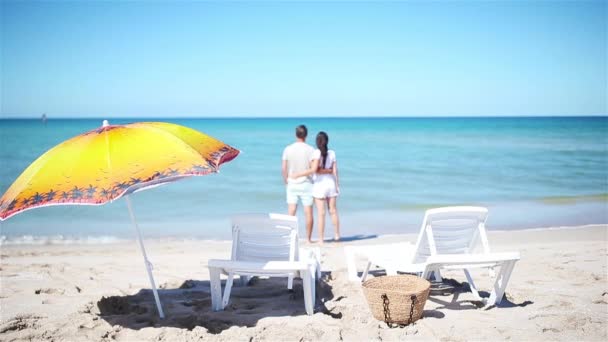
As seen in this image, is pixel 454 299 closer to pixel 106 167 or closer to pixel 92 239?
pixel 106 167

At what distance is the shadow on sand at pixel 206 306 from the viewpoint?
4625 millimetres

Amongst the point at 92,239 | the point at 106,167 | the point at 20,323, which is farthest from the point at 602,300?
the point at 92,239

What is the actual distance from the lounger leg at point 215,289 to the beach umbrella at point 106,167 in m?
1.11

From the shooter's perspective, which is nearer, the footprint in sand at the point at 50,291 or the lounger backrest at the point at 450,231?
the lounger backrest at the point at 450,231

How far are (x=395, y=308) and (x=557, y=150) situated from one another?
93.0 feet

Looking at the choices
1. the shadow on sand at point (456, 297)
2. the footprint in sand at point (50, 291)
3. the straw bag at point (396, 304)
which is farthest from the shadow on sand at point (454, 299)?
the footprint in sand at point (50, 291)

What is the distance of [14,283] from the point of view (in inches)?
236

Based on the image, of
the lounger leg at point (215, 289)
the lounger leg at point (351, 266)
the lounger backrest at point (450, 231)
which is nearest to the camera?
the lounger leg at point (215, 289)

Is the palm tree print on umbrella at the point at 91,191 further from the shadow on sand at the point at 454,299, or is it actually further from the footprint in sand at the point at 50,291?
the shadow on sand at the point at 454,299

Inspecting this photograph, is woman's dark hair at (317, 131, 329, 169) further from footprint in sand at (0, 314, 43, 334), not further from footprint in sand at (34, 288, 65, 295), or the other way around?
footprint in sand at (0, 314, 43, 334)

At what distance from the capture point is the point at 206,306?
514 cm

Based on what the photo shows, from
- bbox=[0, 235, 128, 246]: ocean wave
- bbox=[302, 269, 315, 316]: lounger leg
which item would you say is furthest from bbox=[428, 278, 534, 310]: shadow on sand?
bbox=[0, 235, 128, 246]: ocean wave

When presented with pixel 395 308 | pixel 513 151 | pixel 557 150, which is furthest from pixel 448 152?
pixel 395 308

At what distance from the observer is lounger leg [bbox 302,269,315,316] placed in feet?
15.4
